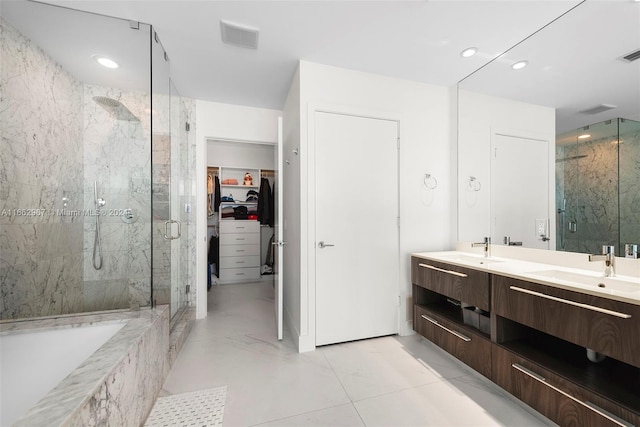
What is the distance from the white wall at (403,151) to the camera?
230 cm

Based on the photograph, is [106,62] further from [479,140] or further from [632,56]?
[632,56]

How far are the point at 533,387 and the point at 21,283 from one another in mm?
3428

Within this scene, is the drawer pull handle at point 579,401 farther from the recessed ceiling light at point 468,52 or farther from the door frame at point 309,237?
the recessed ceiling light at point 468,52

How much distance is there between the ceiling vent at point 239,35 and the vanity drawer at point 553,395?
2.85 meters

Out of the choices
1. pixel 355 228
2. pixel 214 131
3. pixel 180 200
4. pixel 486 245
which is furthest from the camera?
pixel 214 131

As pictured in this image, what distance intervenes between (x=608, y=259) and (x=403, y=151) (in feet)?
5.48

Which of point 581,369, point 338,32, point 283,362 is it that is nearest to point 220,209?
point 283,362

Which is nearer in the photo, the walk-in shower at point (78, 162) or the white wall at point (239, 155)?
the walk-in shower at point (78, 162)

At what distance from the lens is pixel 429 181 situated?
272 centimetres

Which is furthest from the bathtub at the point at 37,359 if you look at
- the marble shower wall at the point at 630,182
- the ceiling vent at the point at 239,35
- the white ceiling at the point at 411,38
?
the marble shower wall at the point at 630,182

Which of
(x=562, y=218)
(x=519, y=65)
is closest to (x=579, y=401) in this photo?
(x=562, y=218)

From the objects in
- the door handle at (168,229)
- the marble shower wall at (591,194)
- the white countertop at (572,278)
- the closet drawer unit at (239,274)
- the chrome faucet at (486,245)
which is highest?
the marble shower wall at (591,194)

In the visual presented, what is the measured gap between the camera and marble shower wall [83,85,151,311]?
2055 mm

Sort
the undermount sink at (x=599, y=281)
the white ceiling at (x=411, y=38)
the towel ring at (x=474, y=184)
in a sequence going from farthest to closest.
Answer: the towel ring at (x=474, y=184) → the white ceiling at (x=411, y=38) → the undermount sink at (x=599, y=281)
